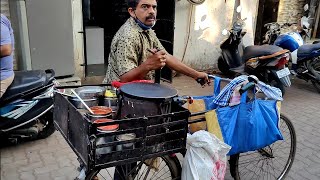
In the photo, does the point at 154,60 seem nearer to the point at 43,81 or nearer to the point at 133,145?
the point at 133,145

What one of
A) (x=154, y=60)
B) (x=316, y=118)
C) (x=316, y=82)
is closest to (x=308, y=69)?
(x=316, y=82)

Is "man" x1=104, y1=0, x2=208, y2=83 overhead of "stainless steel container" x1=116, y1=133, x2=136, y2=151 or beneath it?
overhead

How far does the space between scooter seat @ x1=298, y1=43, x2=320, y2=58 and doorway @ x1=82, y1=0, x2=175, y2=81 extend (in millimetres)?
2591

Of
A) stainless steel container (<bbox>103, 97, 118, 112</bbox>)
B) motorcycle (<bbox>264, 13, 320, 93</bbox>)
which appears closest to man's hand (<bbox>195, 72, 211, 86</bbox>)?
stainless steel container (<bbox>103, 97, 118, 112</bbox>)

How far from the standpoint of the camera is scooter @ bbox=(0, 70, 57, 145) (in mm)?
3553

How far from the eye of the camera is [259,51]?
6055mm

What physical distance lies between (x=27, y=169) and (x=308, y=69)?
5.48 metres

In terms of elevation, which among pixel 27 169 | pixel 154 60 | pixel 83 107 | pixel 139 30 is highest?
pixel 139 30

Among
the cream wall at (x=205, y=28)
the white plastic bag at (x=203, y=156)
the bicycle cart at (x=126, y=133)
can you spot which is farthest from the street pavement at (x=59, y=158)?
the cream wall at (x=205, y=28)

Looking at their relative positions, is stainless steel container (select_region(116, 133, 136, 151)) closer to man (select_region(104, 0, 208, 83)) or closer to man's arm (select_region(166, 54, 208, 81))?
man (select_region(104, 0, 208, 83))

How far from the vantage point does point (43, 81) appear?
3844 millimetres

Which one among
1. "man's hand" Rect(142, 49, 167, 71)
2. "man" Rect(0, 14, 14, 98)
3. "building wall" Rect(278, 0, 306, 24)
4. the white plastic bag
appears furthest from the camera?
"building wall" Rect(278, 0, 306, 24)

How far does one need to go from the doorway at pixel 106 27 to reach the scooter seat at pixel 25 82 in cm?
227

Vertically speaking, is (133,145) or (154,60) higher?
(154,60)
